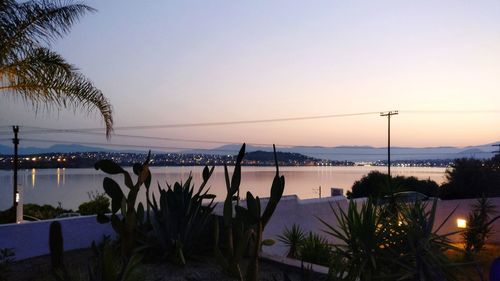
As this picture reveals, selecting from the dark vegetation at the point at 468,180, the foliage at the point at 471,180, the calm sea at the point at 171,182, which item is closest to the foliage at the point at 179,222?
the calm sea at the point at 171,182

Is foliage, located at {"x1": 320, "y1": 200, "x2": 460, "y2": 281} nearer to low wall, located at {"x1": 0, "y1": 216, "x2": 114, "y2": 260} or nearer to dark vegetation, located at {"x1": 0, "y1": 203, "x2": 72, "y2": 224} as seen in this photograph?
low wall, located at {"x1": 0, "y1": 216, "x2": 114, "y2": 260}

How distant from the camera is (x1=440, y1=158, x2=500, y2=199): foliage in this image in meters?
31.1

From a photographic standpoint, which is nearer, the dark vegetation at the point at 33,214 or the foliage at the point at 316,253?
the foliage at the point at 316,253

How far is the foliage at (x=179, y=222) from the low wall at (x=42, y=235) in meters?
1.57

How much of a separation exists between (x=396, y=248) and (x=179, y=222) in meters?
3.42

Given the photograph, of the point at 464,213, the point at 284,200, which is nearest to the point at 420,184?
the point at 464,213

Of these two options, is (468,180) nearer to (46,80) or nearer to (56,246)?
(46,80)

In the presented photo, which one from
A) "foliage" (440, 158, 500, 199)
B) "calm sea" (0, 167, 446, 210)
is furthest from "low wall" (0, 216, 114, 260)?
"foliage" (440, 158, 500, 199)

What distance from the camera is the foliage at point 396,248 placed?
15.5ft

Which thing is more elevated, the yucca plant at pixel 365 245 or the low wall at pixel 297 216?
the yucca plant at pixel 365 245

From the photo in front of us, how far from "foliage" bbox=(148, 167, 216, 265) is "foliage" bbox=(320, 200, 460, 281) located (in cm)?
254

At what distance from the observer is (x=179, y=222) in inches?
292

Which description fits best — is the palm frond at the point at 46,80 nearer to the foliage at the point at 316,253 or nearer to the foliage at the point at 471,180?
the foliage at the point at 316,253

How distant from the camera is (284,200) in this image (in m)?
12.5
